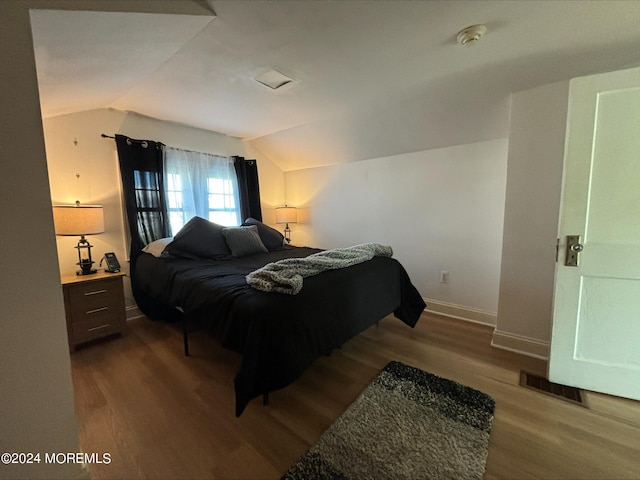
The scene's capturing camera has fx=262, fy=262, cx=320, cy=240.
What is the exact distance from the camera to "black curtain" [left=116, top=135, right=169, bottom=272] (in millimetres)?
2834

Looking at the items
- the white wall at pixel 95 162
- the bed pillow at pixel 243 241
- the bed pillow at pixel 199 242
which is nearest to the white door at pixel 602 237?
the bed pillow at pixel 243 241

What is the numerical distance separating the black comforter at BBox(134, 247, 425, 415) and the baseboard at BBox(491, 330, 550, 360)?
69cm

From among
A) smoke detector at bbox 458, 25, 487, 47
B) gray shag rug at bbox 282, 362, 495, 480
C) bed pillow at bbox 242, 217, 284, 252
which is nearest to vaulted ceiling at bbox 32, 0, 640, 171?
smoke detector at bbox 458, 25, 487, 47

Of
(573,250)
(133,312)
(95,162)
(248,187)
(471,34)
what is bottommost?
(133,312)

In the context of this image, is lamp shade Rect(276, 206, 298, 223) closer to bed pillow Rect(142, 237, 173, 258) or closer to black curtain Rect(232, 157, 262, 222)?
black curtain Rect(232, 157, 262, 222)

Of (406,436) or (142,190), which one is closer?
(406,436)

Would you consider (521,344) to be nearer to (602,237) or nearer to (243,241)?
(602,237)

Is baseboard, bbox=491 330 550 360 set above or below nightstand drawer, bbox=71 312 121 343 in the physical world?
below

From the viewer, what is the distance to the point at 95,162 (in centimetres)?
271

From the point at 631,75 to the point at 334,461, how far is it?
8.84 feet

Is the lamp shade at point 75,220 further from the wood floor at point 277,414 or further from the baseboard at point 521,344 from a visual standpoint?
the baseboard at point 521,344

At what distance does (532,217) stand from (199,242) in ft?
10.2

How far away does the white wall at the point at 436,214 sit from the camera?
110 inches

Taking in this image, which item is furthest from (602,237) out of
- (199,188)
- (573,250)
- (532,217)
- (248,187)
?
(199,188)
